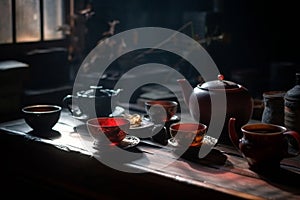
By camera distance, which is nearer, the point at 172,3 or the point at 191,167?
the point at 191,167

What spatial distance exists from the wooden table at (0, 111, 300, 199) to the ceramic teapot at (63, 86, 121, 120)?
0.08 meters

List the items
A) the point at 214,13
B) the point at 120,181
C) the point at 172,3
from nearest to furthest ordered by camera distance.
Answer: the point at 120,181 → the point at 214,13 → the point at 172,3

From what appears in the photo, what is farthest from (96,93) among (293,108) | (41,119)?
(293,108)

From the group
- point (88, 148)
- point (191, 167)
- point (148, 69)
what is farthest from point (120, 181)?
point (148, 69)

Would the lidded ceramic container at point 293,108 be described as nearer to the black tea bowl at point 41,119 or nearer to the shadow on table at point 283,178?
the shadow on table at point 283,178

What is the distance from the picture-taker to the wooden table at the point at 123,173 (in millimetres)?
1488

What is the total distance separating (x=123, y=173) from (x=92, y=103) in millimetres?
566

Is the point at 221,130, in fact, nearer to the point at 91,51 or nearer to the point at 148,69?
the point at 148,69

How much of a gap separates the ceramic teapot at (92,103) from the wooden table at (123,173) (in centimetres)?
8

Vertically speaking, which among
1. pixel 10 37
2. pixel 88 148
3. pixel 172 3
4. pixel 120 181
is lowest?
pixel 120 181

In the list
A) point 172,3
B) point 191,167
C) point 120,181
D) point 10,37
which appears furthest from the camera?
point 172,3

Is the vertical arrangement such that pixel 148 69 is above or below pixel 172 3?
below

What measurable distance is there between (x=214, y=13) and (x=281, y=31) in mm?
909

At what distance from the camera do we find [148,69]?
13.2 feet
